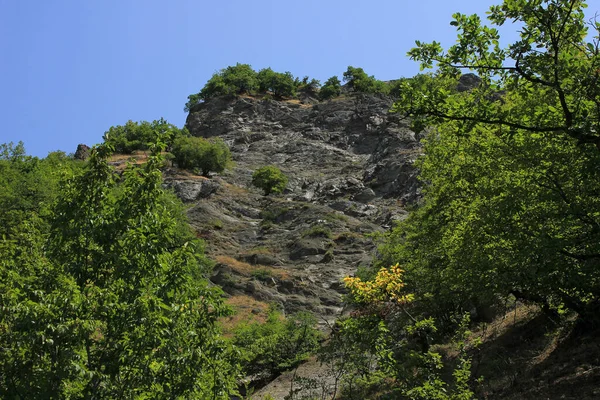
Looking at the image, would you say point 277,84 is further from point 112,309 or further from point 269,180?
point 112,309

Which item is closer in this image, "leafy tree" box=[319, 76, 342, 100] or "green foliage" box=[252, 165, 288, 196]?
"green foliage" box=[252, 165, 288, 196]

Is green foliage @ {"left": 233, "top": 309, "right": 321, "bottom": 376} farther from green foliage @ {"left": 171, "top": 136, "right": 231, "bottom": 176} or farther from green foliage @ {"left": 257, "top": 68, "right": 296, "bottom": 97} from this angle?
green foliage @ {"left": 257, "top": 68, "right": 296, "bottom": 97}

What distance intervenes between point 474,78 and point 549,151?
8615cm

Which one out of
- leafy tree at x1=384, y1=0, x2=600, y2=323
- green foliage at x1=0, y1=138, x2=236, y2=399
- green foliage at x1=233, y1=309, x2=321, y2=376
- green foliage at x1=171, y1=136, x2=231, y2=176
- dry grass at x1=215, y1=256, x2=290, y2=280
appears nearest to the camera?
green foliage at x1=0, y1=138, x2=236, y2=399

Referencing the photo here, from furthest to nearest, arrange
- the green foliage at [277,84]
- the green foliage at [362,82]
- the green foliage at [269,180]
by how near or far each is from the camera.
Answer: the green foliage at [277,84] < the green foliage at [362,82] < the green foliage at [269,180]

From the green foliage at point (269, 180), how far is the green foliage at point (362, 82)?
37.6m

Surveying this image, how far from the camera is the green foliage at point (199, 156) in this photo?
6894 cm

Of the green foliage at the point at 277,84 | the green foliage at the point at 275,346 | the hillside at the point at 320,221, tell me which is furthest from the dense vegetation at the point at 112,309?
the green foliage at the point at 277,84

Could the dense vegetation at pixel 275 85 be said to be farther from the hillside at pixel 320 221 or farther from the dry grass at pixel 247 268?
the dry grass at pixel 247 268

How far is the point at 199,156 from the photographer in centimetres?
6900

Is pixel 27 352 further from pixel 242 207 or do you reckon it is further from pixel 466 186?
pixel 242 207

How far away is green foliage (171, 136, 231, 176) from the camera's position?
68.9 metres

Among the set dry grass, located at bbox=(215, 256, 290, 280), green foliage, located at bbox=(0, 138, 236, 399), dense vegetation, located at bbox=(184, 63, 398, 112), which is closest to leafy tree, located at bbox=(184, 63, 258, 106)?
dense vegetation, located at bbox=(184, 63, 398, 112)

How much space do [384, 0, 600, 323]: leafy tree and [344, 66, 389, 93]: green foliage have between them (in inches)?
3372
